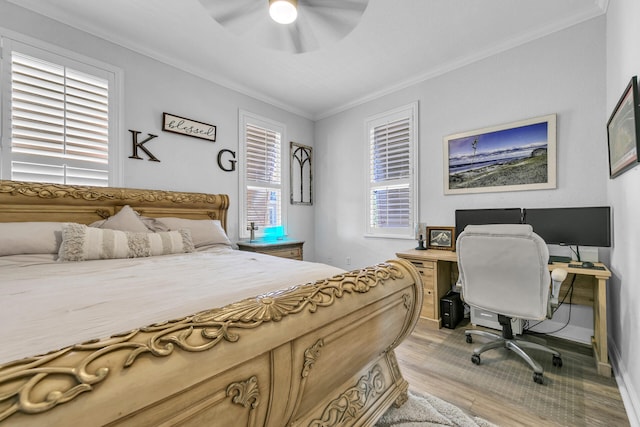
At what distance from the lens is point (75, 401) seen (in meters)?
0.41

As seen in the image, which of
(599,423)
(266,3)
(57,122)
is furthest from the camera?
(57,122)

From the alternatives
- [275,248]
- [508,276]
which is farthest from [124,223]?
[508,276]

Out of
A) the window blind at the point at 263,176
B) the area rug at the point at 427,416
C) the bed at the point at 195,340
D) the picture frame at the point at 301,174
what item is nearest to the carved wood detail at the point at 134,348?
the bed at the point at 195,340

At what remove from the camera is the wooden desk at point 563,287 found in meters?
1.88

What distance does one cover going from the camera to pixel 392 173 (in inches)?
147

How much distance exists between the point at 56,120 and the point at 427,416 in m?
3.56

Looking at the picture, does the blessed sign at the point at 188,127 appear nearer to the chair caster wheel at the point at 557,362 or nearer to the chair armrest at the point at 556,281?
the chair armrest at the point at 556,281

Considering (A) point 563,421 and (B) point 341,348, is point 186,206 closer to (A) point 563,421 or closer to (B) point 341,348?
(B) point 341,348

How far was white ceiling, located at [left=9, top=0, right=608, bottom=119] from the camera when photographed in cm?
231

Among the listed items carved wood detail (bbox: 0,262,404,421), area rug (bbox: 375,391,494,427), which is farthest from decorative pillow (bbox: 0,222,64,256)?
area rug (bbox: 375,391,494,427)

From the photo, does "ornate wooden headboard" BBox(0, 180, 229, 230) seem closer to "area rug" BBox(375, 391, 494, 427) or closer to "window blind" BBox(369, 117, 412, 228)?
"window blind" BBox(369, 117, 412, 228)

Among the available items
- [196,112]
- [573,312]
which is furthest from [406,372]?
[196,112]

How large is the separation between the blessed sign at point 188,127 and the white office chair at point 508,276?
9.84ft

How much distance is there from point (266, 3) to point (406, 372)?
256 cm
